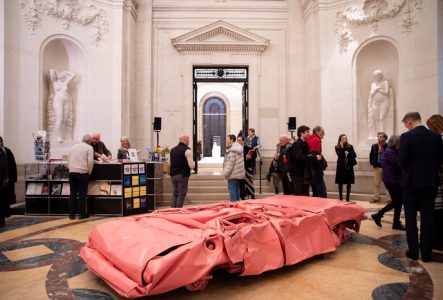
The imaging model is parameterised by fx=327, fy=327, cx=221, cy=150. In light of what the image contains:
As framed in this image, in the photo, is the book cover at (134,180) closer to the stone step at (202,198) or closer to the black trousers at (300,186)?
the stone step at (202,198)

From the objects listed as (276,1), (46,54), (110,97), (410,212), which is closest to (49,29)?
(46,54)

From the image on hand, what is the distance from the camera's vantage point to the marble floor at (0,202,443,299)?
2.77 m

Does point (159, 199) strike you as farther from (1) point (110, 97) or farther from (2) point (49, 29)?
(2) point (49, 29)

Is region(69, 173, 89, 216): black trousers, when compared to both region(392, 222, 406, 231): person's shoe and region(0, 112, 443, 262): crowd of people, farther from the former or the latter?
region(392, 222, 406, 231): person's shoe

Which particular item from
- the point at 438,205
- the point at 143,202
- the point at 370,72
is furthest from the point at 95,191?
the point at 370,72

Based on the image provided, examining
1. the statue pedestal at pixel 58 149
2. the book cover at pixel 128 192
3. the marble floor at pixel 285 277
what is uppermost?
the statue pedestal at pixel 58 149

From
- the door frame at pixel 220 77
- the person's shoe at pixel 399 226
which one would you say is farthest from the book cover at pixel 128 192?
the door frame at pixel 220 77

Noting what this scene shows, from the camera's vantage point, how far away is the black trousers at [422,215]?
3529 mm

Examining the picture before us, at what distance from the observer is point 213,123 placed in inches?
842

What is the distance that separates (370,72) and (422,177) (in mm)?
7136

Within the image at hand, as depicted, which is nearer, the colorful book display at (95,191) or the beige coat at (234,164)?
the beige coat at (234,164)

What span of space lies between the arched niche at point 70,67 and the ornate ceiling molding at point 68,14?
497mm

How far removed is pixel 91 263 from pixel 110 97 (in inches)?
302

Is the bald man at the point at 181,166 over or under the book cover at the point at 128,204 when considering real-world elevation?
over
